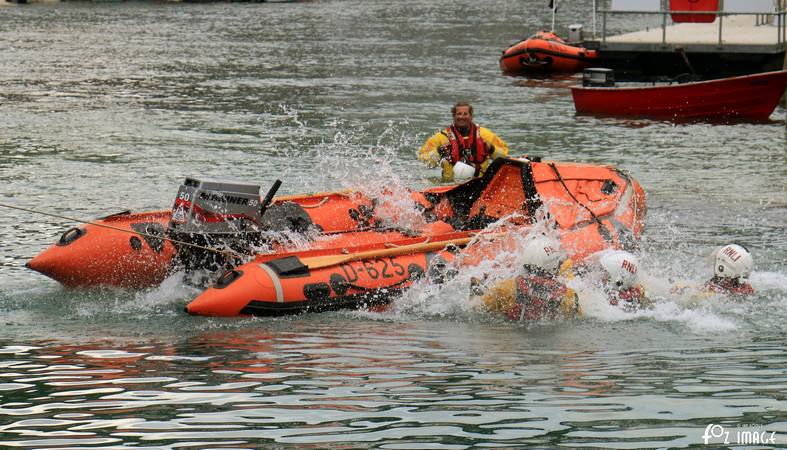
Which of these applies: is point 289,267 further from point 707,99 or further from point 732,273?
point 707,99

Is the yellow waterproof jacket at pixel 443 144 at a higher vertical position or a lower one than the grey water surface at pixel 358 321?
higher

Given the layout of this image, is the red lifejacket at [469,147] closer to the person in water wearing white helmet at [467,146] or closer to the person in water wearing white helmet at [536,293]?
the person in water wearing white helmet at [467,146]

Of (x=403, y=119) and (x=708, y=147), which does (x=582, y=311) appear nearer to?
(x=708, y=147)

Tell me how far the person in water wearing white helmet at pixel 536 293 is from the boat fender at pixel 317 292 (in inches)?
43.7

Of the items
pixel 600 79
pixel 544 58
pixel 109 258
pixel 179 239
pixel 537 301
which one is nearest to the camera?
pixel 537 301

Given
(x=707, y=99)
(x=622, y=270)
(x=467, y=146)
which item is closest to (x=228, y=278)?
(x=622, y=270)

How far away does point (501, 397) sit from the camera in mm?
7750

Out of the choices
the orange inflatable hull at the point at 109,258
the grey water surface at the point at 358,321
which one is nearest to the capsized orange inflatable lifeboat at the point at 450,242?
the grey water surface at the point at 358,321

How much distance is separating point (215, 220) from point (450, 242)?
1.84 m

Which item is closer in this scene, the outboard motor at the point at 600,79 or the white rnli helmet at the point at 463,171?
the white rnli helmet at the point at 463,171

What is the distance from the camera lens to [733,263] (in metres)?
10.2
